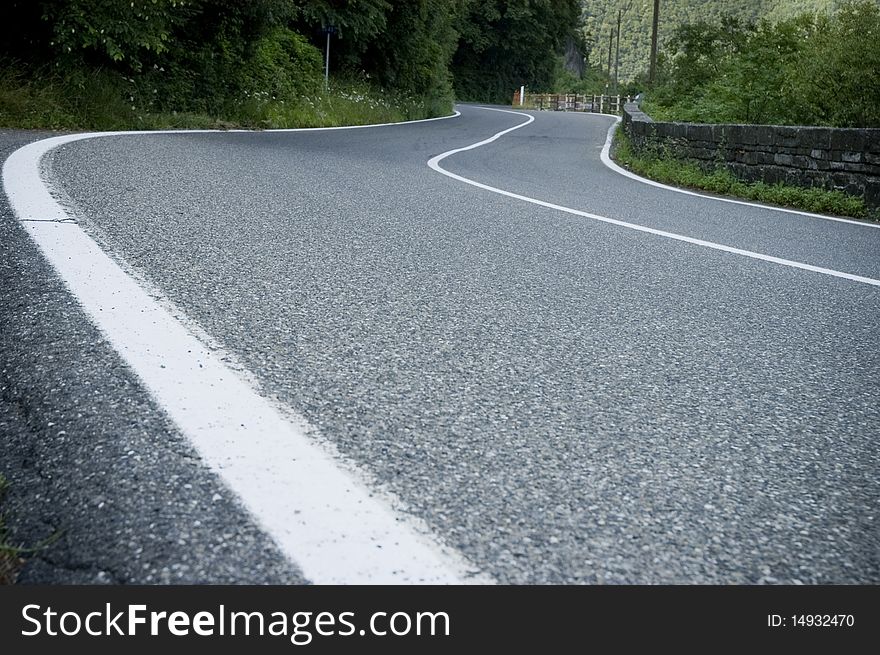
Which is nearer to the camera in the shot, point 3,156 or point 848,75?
point 3,156

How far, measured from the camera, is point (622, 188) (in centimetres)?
921

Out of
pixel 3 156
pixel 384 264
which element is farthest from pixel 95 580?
pixel 3 156

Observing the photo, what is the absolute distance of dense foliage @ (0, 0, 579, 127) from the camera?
530 inches

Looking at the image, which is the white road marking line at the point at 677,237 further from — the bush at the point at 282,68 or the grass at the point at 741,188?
the bush at the point at 282,68

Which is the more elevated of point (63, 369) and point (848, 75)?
point (848, 75)

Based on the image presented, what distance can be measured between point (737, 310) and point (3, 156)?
20.1 feet

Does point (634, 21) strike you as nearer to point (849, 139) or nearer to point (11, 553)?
point (849, 139)

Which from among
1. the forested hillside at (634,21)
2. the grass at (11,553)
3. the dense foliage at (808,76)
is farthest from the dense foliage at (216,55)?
the forested hillside at (634,21)

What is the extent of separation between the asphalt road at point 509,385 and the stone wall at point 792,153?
345 cm

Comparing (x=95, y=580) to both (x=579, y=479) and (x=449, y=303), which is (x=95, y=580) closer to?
(x=579, y=479)

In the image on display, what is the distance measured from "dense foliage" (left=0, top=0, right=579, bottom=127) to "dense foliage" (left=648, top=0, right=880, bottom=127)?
28.9 feet

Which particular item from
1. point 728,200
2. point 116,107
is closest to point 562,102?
point 116,107

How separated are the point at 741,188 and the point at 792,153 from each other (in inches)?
25.4

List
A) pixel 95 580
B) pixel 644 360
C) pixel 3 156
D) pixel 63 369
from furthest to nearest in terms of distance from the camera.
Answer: pixel 3 156
pixel 644 360
pixel 63 369
pixel 95 580
